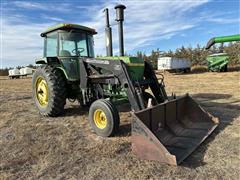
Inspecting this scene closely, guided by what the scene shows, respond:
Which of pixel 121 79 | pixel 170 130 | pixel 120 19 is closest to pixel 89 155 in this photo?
pixel 170 130

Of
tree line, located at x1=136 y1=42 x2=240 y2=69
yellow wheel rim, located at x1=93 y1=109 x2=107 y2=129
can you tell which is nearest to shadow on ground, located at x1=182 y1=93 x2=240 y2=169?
yellow wheel rim, located at x1=93 y1=109 x2=107 y2=129

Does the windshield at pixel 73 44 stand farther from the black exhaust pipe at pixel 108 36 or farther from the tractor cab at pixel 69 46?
the black exhaust pipe at pixel 108 36

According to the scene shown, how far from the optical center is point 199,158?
13.4 feet

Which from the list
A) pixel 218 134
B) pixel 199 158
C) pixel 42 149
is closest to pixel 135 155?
pixel 199 158

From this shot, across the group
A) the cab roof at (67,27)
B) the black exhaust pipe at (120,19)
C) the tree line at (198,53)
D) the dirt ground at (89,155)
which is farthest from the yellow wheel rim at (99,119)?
the tree line at (198,53)

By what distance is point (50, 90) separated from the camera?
645cm

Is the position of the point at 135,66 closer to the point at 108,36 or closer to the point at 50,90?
A: the point at 108,36

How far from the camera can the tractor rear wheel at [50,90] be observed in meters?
6.43

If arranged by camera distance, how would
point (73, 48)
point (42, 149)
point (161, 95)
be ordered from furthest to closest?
point (73, 48), point (161, 95), point (42, 149)

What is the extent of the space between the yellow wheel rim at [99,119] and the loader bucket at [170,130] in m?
1.09

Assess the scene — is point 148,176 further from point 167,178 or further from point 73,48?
point 73,48

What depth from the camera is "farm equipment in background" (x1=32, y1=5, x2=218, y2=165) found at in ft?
14.7

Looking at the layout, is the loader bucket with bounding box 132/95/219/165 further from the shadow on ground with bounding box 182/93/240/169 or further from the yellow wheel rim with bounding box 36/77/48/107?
the yellow wheel rim with bounding box 36/77/48/107

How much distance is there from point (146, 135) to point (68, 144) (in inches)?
63.3
